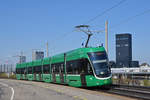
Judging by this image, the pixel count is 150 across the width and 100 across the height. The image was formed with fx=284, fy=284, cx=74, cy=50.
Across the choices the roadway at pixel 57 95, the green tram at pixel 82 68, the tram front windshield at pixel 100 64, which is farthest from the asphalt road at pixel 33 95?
the tram front windshield at pixel 100 64

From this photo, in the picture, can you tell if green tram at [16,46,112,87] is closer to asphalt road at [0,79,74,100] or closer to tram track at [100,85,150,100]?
tram track at [100,85,150,100]

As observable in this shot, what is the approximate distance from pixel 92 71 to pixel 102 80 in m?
1.05

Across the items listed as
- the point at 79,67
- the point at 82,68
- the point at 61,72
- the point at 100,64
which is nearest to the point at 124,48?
the point at 61,72

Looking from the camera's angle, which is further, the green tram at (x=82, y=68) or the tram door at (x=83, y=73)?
the tram door at (x=83, y=73)

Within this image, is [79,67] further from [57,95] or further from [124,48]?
[124,48]

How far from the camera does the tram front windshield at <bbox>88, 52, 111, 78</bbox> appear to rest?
21719mm

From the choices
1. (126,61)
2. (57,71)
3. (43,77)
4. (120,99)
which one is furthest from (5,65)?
(120,99)

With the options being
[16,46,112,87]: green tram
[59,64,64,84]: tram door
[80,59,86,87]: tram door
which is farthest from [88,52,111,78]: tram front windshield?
[59,64,64,84]: tram door

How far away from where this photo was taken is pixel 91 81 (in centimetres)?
2178

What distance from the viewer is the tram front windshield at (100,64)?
21.7 m

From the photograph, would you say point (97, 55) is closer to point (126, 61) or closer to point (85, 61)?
point (85, 61)

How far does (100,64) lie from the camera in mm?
22031

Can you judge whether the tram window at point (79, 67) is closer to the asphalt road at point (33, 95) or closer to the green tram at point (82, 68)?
the green tram at point (82, 68)

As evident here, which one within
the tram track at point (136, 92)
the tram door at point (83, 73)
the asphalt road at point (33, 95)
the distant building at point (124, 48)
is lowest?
the asphalt road at point (33, 95)
